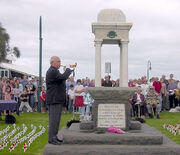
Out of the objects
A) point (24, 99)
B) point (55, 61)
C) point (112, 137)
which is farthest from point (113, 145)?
point (24, 99)

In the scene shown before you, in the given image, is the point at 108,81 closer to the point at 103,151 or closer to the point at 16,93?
the point at 103,151

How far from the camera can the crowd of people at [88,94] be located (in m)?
15.6

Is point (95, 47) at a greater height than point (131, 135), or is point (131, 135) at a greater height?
point (95, 47)

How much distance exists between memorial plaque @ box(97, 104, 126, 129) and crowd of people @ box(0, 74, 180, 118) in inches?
247

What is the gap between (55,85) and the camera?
22.4 feet

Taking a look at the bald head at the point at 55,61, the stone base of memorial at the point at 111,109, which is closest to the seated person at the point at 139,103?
the stone base of memorial at the point at 111,109

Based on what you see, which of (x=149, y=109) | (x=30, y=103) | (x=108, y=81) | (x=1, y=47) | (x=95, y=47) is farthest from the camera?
(x=1, y=47)

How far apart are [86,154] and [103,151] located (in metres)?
0.33

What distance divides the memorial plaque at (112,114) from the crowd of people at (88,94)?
20.6ft

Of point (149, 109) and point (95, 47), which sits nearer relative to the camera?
point (95, 47)

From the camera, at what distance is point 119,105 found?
27.0ft

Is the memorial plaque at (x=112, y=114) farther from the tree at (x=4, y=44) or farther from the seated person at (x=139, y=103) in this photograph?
the tree at (x=4, y=44)

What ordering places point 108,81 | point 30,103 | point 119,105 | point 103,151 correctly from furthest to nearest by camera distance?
point 30,103, point 108,81, point 119,105, point 103,151

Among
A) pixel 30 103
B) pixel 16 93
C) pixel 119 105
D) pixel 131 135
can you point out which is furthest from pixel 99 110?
pixel 30 103
